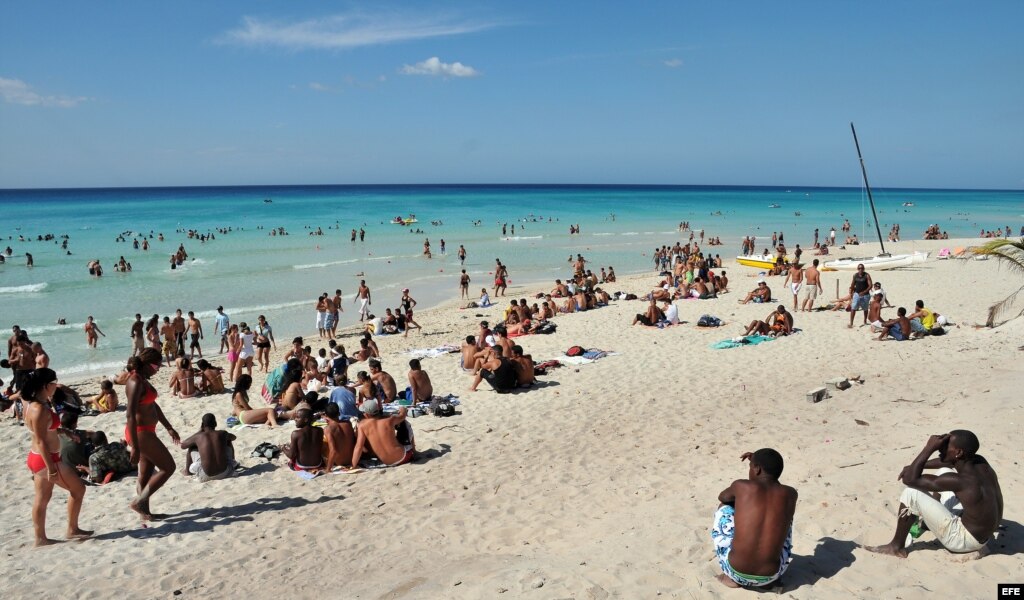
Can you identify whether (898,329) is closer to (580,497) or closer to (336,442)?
(580,497)

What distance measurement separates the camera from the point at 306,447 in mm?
8016

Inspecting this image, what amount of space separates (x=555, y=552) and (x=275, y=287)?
25.3 metres

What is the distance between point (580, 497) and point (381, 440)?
2567 mm

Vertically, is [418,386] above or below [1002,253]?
below

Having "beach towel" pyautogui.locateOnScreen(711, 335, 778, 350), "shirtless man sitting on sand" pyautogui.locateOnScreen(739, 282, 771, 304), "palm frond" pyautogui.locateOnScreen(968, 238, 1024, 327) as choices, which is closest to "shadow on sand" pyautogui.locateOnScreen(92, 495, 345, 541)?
"beach towel" pyautogui.locateOnScreen(711, 335, 778, 350)

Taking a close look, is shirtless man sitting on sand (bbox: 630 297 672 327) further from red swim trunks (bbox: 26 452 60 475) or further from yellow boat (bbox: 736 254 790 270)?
red swim trunks (bbox: 26 452 60 475)

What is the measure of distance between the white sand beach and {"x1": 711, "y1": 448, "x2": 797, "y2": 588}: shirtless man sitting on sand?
0.20 m

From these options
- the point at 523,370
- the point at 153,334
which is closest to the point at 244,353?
the point at 153,334

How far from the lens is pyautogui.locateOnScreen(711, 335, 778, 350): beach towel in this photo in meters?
14.2

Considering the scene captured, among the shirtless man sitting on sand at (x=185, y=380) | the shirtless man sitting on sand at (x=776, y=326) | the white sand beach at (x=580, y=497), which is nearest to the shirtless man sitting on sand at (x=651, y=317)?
the shirtless man sitting on sand at (x=776, y=326)

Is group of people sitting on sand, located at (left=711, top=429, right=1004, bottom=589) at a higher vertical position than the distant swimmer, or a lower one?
higher

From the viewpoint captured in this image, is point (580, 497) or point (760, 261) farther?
point (760, 261)

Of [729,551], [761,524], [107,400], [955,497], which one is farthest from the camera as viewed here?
[107,400]

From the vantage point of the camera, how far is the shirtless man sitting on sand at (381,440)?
8.10 metres
